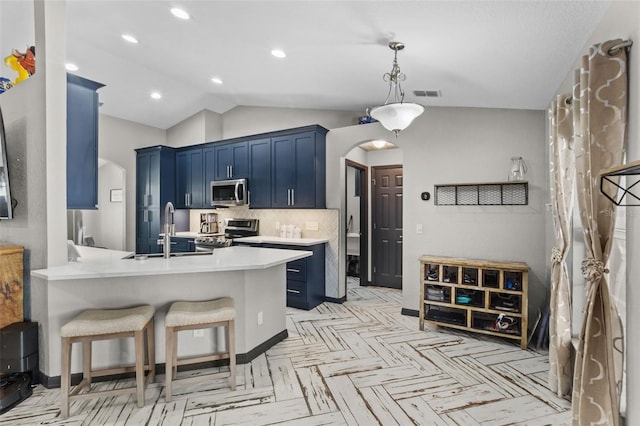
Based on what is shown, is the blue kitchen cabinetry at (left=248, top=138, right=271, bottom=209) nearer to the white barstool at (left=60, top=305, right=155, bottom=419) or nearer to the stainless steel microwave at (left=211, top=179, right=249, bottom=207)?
the stainless steel microwave at (left=211, top=179, right=249, bottom=207)

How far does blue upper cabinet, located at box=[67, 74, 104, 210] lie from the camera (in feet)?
9.07

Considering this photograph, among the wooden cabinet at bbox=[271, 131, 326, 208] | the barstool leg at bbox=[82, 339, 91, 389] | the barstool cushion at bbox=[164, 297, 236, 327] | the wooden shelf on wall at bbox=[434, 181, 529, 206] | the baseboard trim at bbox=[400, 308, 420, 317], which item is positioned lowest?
the baseboard trim at bbox=[400, 308, 420, 317]

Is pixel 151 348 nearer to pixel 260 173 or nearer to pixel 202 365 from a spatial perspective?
pixel 202 365

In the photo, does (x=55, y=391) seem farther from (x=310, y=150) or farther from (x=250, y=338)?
(x=310, y=150)

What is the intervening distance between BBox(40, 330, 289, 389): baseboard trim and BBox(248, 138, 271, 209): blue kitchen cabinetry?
231 cm

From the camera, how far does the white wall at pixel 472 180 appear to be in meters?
3.38

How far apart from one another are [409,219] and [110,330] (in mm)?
3334

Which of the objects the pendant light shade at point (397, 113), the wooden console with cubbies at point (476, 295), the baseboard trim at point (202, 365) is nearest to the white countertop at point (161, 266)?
the baseboard trim at point (202, 365)

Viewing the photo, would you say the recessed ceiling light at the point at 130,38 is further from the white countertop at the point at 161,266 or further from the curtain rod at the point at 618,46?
the curtain rod at the point at 618,46

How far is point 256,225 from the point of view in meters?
5.48

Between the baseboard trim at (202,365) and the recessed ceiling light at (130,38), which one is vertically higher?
the recessed ceiling light at (130,38)

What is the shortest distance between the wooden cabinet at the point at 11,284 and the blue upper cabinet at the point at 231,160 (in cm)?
315

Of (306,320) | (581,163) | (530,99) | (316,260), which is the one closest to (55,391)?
(306,320)

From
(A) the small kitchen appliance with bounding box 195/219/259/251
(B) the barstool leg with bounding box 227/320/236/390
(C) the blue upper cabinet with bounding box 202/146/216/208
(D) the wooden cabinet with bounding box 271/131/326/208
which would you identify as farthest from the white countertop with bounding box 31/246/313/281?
(C) the blue upper cabinet with bounding box 202/146/216/208
